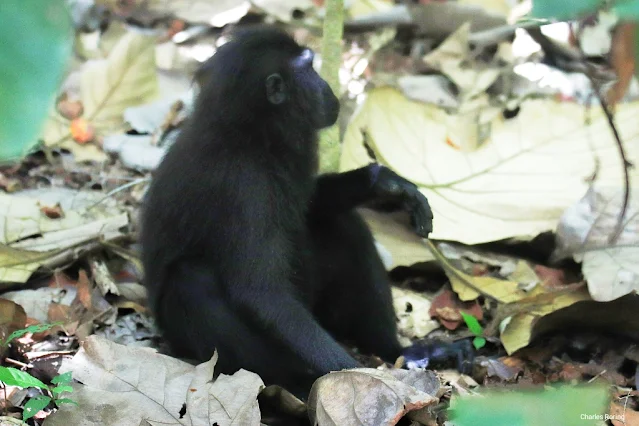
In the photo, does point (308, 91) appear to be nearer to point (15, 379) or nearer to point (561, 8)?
point (15, 379)

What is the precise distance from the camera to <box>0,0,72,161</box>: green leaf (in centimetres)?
Result: 58

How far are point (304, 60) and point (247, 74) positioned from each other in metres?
0.31

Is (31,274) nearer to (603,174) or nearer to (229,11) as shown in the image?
(603,174)

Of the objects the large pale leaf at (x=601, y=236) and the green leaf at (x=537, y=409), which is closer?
the green leaf at (x=537, y=409)

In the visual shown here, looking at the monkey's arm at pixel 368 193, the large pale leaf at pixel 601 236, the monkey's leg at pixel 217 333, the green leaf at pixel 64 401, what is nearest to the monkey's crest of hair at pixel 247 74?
the monkey's arm at pixel 368 193

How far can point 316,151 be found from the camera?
349 cm

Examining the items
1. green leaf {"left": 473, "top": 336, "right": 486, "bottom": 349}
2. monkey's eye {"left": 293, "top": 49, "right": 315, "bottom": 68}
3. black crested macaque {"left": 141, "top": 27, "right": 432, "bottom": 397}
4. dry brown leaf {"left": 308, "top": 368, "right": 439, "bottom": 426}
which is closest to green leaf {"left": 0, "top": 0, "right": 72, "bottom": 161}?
dry brown leaf {"left": 308, "top": 368, "right": 439, "bottom": 426}

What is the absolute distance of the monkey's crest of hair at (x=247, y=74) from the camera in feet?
10.4

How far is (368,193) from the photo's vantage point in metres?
3.54

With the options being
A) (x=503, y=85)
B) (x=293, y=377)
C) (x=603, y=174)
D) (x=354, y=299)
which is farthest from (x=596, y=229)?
(x=503, y=85)

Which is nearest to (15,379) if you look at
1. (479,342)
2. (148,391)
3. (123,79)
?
(148,391)

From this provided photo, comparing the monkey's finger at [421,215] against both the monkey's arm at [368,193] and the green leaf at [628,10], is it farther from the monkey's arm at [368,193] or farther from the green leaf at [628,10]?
the green leaf at [628,10]

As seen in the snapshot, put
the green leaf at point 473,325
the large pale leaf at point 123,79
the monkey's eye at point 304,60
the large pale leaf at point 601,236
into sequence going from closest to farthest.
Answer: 1. the monkey's eye at point 304,60
2. the large pale leaf at point 601,236
3. the green leaf at point 473,325
4. the large pale leaf at point 123,79

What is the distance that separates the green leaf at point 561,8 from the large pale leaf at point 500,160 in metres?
3.42
